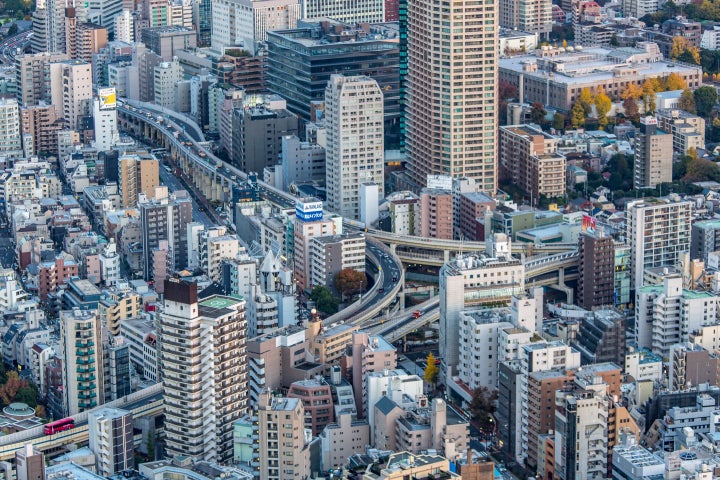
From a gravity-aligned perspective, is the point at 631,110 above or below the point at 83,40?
A: below

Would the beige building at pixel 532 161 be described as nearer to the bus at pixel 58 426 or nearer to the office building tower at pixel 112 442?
the bus at pixel 58 426

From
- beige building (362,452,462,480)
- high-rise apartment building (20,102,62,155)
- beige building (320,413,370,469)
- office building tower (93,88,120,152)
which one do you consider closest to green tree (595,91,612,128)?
office building tower (93,88,120,152)

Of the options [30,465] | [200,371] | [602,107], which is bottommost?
[30,465]

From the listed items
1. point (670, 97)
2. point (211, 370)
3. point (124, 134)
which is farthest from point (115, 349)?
point (670, 97)

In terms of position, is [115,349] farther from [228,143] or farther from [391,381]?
[228,143]

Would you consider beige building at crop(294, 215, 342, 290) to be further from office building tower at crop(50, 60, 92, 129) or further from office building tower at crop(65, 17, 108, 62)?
office building tower at crop(65, 17, 108, 62)

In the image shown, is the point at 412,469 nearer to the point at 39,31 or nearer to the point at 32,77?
the point at 32,77

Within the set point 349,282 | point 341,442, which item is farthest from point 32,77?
point 341,442

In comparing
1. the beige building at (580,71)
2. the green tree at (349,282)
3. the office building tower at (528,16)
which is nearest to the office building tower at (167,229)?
the green tree at (349,282)
